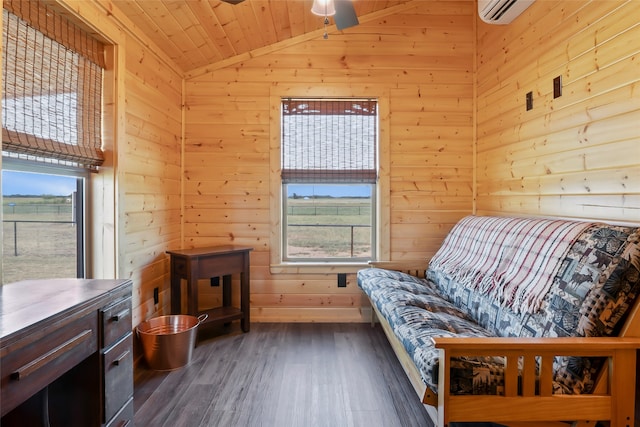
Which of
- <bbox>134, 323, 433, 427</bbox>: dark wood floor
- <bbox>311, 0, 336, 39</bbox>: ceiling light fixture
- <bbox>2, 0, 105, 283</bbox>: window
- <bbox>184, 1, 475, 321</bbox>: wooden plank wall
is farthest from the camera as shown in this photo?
<bbox>184, 1, 475, 321</bbox>: wooden plank wall

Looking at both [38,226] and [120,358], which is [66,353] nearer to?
[120,358]

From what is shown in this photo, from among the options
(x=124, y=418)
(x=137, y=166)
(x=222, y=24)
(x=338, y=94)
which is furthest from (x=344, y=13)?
(x=124, y=418)

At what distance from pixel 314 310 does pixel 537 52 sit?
9.04ft

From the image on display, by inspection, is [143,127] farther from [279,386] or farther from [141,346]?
[279,386]

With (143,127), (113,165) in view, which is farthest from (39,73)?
(143,127)

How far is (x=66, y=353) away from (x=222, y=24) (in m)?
2.48

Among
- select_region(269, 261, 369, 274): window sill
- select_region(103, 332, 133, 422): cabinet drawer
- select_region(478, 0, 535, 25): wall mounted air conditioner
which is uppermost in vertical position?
select_region(478, 0, 535, 25): wall mounted air conditioner

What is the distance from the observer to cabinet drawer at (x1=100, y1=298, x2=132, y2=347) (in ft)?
4.90

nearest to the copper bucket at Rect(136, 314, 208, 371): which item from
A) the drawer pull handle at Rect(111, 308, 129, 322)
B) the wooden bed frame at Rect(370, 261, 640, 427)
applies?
the drawer pull handle at Rect(111, 308, 129, 322)

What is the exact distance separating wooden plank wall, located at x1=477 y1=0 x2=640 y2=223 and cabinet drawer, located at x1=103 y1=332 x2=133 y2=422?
8.06ft

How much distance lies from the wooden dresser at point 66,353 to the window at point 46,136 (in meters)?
0.45

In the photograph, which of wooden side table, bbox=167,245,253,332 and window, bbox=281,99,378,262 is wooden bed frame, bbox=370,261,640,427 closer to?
wooden side table, bbox=167,245,253,332

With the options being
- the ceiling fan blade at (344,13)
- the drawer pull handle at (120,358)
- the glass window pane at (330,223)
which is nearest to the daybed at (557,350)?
the drawer pull handle at (120,358)

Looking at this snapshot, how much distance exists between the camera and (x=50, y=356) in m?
1.17
